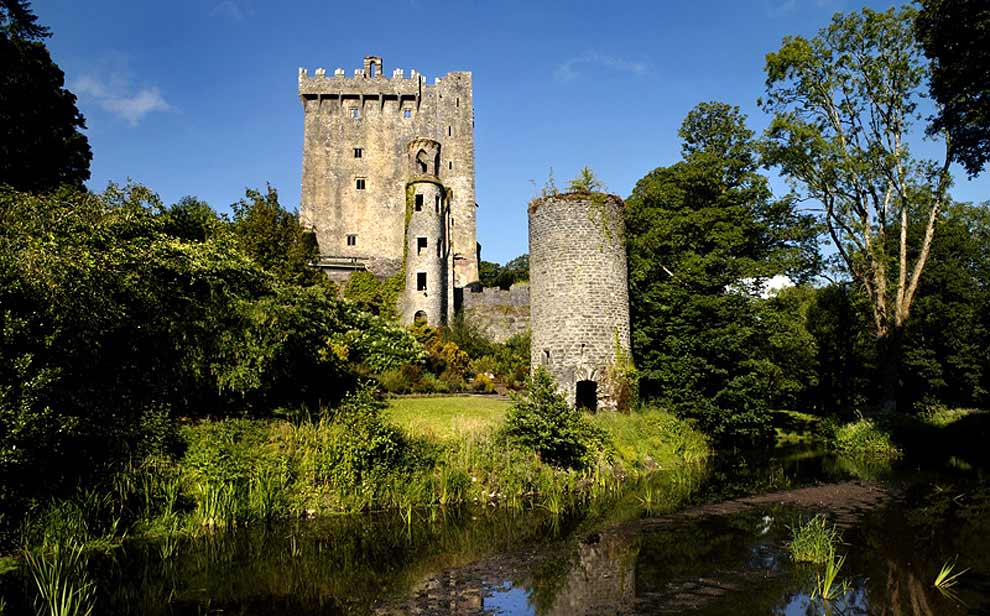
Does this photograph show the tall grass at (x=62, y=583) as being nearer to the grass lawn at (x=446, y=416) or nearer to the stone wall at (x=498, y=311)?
the grass lawn at (x=446, y=416)

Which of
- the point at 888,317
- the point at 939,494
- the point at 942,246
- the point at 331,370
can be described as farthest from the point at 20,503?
the point at 942,246

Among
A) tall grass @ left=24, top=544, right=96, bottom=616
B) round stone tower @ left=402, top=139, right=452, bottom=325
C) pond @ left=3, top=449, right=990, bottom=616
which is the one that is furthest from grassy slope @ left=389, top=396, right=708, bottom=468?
round stone tower @ left=402, top=139, right=452, bottom=325

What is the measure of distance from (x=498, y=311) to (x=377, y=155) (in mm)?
17441

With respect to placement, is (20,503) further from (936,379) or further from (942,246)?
(942,246)

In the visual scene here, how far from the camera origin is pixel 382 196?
142ft

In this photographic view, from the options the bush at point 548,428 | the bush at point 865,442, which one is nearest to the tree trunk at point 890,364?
the bush at point 865,442

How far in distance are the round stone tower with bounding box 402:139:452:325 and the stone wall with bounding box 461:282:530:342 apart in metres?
1.49

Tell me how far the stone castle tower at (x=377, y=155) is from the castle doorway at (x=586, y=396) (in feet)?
66.8

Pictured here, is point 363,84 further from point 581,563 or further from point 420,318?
point 581,563

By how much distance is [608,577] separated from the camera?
26.1 ft

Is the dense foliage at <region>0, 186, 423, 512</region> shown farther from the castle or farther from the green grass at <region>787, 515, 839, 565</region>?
the green grass at <region>787, 515, 839, 565</region>

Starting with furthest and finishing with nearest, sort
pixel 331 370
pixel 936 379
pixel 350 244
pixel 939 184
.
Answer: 1. pixel 350 244
2. pixel 936 379
3. pixel 939 184
4. pixel 331 370

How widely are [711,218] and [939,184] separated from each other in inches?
293

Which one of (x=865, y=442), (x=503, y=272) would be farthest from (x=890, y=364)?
(x=503, y=272)
